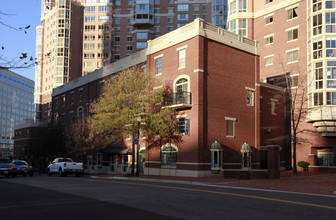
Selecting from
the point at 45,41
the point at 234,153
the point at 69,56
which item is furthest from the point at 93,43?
the point at 234,153

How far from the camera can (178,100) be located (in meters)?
31.7

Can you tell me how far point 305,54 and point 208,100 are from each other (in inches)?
692

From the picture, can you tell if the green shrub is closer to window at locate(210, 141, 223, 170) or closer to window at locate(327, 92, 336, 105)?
window at locate(327, 92, 336, 105)

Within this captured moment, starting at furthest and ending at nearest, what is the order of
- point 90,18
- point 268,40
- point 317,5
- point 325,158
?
point 90,18 < point 268,40 < point 317,5 < point 325,158

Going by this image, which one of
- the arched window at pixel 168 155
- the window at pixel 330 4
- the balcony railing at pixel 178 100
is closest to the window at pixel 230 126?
the balcony railing at pixel 178 100

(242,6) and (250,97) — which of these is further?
(242,6)

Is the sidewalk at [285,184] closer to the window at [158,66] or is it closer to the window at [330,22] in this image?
the window at [158,66]

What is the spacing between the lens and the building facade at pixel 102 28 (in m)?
95.1

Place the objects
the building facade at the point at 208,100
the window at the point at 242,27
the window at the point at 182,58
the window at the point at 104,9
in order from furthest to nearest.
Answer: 1. the window at the point at 104,9
2. the window at the point at 242,27
3. the window at the point at 182,58
4. the building facade at the point at 208,100

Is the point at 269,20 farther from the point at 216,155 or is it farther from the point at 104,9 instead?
the point at 104,9

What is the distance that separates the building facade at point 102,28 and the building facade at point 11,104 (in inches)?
2598

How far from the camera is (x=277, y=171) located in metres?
26.7

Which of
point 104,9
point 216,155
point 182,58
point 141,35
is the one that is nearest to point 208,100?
point 182,58

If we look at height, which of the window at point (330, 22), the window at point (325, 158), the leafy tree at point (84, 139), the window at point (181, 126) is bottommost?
the window at point (325, 158)
